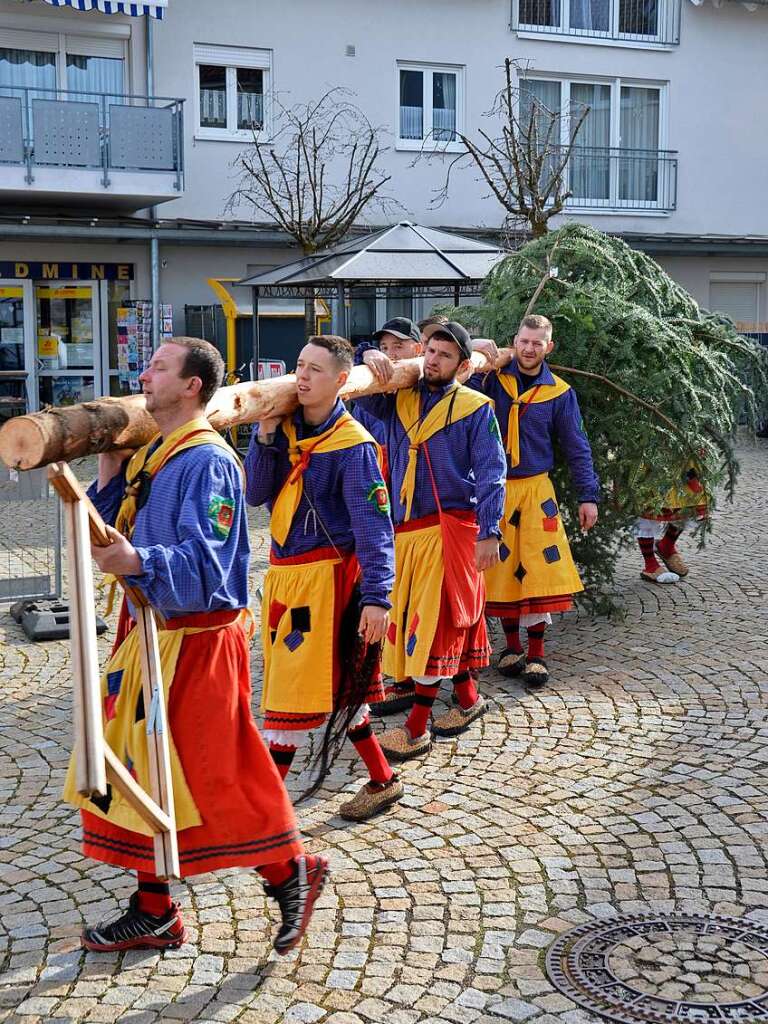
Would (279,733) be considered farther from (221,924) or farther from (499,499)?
(499,499)

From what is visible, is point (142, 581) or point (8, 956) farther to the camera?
point (8, 956)

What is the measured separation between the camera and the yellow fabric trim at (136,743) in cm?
393

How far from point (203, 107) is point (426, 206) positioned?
14.2 ft

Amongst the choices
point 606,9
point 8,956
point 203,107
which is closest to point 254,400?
point 8,956

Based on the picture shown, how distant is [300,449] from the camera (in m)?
5.12

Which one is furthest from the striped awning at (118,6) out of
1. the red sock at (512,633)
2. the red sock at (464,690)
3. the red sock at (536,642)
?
the red sock at (464,690)

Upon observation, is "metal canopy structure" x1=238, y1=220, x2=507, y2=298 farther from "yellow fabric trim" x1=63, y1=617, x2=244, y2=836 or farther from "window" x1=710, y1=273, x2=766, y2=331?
"window" x1=710, y1=273, x2=766, y2=331

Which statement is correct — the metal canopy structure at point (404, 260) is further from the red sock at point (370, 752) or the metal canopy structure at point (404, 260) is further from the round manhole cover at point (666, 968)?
the round manhole cover at point (666, 968)

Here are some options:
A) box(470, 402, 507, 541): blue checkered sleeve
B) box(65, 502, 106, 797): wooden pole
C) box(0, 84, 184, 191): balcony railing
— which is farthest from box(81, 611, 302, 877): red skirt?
box(0, 84, 184, 191): balcony railing

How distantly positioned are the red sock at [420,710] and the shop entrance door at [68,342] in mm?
15545

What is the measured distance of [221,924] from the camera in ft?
14.5

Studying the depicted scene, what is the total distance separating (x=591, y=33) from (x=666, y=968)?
23395 millimetres

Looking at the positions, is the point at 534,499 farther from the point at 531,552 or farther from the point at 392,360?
the point at 392,360

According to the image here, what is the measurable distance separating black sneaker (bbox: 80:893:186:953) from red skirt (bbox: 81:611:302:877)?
284mm
